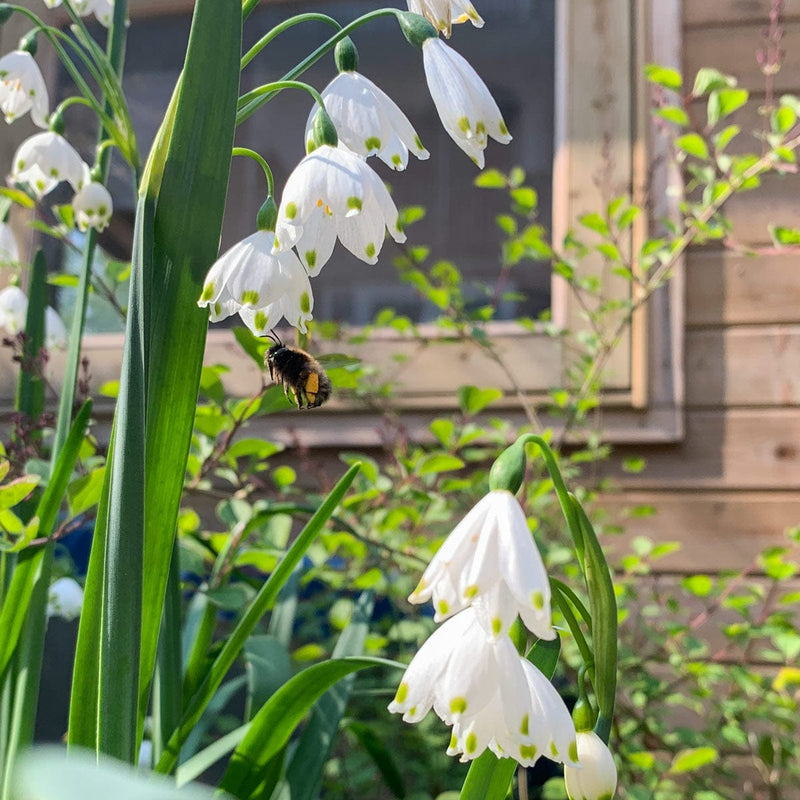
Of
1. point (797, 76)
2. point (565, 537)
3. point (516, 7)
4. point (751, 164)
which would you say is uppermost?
point (516, 7)

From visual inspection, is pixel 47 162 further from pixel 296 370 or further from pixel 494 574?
pixel 494 574

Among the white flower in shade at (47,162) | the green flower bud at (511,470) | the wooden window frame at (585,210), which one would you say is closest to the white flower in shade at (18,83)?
the white flower in shade at (47,162)

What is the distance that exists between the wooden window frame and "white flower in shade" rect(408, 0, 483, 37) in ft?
4.38

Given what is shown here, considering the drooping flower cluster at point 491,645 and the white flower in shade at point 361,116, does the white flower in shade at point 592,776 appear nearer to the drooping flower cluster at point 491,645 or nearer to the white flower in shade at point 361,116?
the drooping flower cluster at point 491,645

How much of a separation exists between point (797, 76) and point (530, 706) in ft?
6.11

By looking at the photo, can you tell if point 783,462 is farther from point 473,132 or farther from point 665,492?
point 473,132

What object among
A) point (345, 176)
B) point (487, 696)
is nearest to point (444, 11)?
point (345, 176)

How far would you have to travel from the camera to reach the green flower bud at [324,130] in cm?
54

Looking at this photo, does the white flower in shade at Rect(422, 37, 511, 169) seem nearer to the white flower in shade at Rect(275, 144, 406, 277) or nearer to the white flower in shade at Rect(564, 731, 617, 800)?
the white flower in shade at Rect(275, 144, 406, 277)

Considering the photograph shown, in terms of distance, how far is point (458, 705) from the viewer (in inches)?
17.6

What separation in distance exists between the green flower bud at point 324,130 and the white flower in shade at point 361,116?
0.05ft

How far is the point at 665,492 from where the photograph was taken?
6.24ft

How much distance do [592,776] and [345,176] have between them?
364mm

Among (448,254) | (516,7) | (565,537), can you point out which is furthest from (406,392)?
(516,7)
